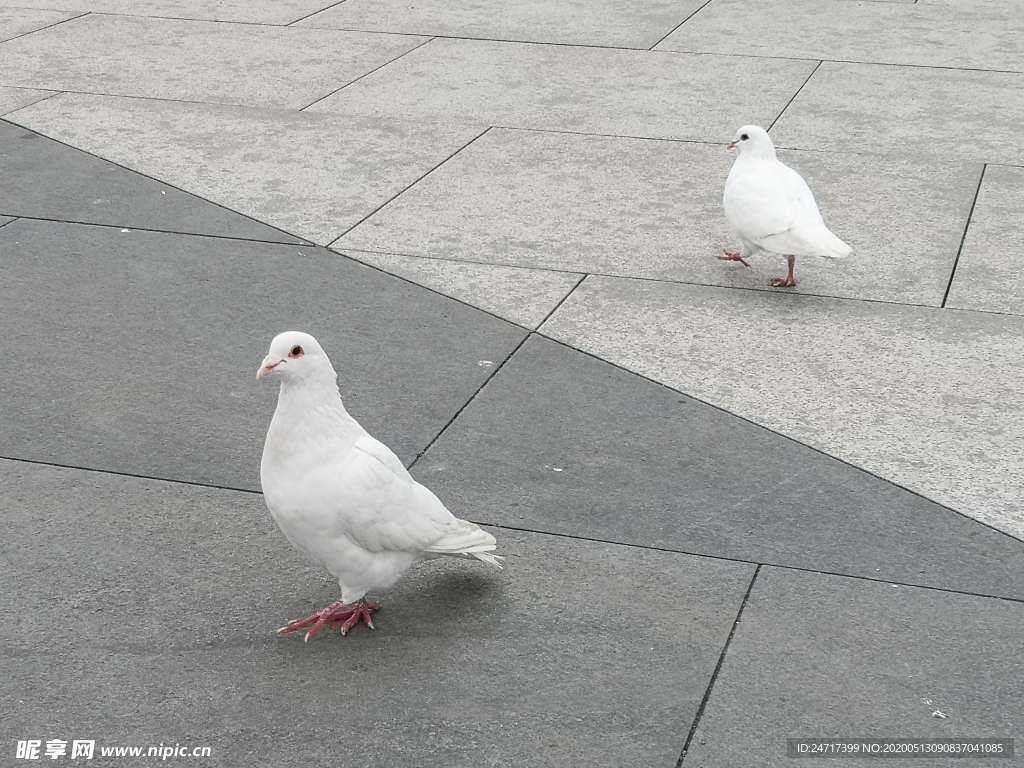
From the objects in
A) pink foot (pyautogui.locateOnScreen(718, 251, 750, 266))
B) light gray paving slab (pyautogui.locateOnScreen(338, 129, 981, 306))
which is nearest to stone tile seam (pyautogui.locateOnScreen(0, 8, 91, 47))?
light gray paving slab (pyautogui.locateOnScreen(338, 129, 981, 306))

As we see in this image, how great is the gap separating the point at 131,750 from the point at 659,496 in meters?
2.09

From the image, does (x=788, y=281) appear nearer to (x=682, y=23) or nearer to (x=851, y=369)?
(x=851, y=369)

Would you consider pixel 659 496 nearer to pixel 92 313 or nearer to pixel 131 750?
pixel 131 750

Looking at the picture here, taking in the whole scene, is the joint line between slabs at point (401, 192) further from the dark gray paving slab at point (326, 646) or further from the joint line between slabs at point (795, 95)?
the dark gray paving slab at point (326, 646)

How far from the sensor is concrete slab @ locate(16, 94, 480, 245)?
759cm

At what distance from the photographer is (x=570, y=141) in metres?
8.67

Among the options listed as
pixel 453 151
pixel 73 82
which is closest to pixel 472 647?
pixel 453 151

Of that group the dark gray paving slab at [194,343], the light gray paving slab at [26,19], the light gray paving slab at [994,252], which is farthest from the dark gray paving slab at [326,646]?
the light gray paving slab at [26,19]

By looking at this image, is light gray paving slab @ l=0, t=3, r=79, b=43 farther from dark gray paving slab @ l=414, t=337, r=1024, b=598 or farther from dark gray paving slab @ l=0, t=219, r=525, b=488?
dark gray paving slab @ l=414, t=337, r=1024, b=598

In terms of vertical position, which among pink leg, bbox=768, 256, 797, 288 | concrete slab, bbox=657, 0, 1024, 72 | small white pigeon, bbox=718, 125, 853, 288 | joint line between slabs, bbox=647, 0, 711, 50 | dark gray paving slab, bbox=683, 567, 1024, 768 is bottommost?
concrete slab, bbox=657, 0, 1024, 72

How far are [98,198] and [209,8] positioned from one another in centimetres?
548

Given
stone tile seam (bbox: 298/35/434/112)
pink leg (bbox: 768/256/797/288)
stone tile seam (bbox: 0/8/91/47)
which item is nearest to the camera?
pink leg (bbox: 768/256/797/288)

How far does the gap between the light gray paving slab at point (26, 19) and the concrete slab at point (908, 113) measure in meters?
6.77

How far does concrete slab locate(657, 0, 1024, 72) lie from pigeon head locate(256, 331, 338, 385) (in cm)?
796
